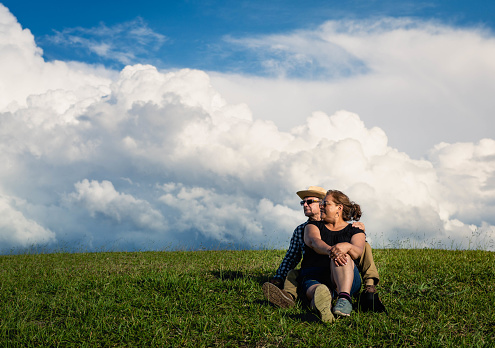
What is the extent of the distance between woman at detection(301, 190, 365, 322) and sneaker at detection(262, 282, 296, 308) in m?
0.32

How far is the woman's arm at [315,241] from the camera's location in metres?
6.41

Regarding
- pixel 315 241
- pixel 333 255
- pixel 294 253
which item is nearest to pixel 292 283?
pixel 294 253

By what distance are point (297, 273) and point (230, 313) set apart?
4.51ft

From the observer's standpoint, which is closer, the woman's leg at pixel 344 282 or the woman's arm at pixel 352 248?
the woman's leg at pixel 344 282

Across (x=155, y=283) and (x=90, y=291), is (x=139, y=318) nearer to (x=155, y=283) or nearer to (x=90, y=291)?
(x=155, y=283)

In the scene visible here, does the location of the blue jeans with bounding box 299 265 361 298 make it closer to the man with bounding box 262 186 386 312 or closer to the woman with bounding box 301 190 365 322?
the woman with bounding box 301 190 365 322

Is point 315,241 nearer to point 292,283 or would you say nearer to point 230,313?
point 292,283

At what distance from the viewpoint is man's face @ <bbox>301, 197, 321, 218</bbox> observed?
→ 7.46m

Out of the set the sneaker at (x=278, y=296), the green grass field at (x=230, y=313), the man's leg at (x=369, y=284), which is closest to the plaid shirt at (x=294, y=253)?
the green grass field at (x=230, y=313)

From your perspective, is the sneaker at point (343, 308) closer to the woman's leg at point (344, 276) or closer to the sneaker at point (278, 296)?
the woman's leg at point (344, 276)

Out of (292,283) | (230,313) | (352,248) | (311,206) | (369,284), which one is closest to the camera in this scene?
(352,248)

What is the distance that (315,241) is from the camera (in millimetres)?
6605

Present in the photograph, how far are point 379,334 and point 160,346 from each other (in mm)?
2949

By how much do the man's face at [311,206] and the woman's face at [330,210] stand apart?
574 millimetres
